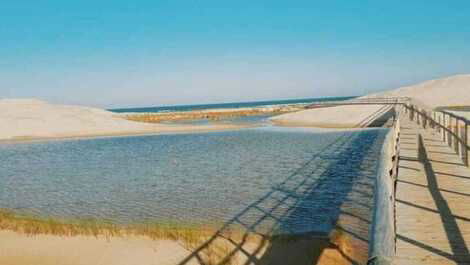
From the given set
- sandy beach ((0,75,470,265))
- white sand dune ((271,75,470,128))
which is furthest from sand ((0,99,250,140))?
white sand dune ((271,75,470,128))

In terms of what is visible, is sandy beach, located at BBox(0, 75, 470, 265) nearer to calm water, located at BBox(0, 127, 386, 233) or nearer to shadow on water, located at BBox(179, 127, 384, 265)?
shadow on water, located at BBox(179, 127, 384, 265)

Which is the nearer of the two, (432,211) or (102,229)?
(432,211)

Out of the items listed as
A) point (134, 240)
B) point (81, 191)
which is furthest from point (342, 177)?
point (81, 191)

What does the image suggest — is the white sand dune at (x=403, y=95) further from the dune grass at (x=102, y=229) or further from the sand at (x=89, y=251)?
the sand at (x=89, y=251)

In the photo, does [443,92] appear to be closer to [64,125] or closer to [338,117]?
[338,117]

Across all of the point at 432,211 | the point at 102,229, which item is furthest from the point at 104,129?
the point at 432,211

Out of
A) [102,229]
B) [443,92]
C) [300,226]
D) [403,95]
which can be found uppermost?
[443,92]

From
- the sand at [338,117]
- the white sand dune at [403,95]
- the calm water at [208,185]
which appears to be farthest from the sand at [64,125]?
the calm water at [208,185]
